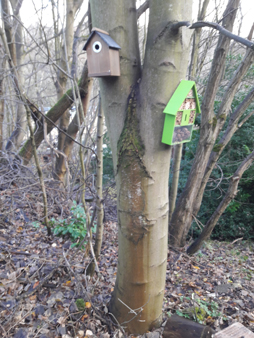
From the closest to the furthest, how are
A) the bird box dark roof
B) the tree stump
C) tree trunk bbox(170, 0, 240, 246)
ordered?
the bird box dark roof < the tree stump < tree trunk bbox(170, 0, 240, 246)

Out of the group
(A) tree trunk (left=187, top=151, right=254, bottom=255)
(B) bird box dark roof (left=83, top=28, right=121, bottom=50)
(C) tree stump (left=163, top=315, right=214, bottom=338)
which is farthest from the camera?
(A) tree trunk (left=187, top=151, right=254, bottom=255)

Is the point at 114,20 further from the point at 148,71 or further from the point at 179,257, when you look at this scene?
the point at 179,257

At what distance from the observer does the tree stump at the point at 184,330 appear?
1906 millimetres

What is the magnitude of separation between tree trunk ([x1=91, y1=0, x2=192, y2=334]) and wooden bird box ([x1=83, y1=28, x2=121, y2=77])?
0.06 m

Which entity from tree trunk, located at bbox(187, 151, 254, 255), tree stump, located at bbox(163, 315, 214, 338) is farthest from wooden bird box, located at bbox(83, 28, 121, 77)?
tree trunk, located at bbox(187, 151, 254, 255)

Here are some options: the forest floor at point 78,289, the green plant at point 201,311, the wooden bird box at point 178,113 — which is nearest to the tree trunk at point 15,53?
the forest floor at point 78,289

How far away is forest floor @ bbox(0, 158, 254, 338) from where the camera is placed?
2021 millimetres

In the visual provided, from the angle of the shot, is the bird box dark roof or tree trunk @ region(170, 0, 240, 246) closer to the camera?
the bird box dark roof

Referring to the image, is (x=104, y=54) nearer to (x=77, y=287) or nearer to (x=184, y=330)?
(x=77, y=287)

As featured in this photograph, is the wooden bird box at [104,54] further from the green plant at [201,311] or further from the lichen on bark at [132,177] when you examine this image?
the green plant at [201,311]

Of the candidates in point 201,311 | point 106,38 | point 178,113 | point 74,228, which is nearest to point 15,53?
point 74,228

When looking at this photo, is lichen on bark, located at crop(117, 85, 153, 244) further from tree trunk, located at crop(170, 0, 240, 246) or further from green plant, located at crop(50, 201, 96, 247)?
tree trunk, located at crop(170, 0, 240, 246)

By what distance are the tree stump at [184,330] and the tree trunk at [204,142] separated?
2.05 meters

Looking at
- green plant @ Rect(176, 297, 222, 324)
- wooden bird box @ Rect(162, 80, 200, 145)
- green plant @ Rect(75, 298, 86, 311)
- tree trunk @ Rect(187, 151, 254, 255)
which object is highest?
wooden bird box @ Rect(162, 80, 200, 145)
